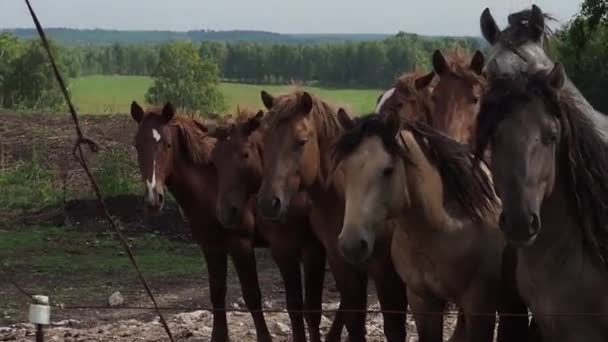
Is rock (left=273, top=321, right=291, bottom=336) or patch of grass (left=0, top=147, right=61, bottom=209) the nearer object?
rock (left=273, top=321, right=291, bottom=336)

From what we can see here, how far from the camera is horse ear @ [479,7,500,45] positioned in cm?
610

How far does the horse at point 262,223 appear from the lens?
23.2 ft

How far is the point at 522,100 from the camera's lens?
429 cm

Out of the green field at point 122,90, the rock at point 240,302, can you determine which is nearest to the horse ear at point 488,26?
the rock at point 240,302

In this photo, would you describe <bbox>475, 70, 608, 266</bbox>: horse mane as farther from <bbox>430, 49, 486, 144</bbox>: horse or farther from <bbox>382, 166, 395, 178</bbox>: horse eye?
<bbox>430, 49, 486, 144</bbox>: horse

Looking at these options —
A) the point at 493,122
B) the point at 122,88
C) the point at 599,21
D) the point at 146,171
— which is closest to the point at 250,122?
the point at 146,171

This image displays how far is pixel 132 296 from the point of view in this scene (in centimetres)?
969

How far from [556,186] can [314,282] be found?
9.57 feet

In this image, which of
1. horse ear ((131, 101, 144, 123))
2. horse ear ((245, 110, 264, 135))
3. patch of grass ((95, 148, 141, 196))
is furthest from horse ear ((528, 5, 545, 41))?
patch of grass ((95, 148, 141, 196))

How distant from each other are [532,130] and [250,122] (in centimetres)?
323

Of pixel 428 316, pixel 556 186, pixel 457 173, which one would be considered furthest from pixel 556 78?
pixel 428 316

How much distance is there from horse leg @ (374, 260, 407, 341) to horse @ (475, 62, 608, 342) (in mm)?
1580

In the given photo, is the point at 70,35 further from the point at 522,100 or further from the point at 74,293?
the point at 522,100

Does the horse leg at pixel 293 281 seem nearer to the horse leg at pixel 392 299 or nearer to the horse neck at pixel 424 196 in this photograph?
the horse leg at pixel 392 299
